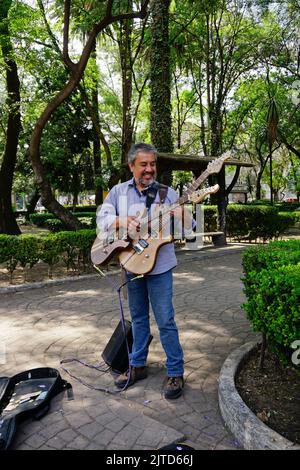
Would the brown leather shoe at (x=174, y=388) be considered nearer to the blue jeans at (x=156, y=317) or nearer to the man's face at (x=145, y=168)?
the blue jeans at (x=156, y=317)

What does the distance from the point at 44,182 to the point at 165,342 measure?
7.66 metres

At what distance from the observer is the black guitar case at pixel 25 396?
2.94m

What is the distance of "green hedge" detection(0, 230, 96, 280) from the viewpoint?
8.46 meters

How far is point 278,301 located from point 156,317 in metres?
1.12

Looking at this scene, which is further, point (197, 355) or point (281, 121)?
point (281, 121)

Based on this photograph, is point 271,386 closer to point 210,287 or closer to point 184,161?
point 210,287

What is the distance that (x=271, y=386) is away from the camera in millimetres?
3551

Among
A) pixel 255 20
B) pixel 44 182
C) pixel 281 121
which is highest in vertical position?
pixel 255 20

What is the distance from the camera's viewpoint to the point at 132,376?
152 inches

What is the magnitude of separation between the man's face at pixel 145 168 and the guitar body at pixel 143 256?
1.81 feet

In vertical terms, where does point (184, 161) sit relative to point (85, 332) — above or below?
above

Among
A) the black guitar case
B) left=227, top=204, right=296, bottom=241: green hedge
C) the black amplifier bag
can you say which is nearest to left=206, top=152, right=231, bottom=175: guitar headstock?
the black amplifier bag

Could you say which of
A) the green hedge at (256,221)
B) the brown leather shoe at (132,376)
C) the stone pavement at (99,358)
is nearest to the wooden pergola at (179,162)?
the green hedge at (256,221)

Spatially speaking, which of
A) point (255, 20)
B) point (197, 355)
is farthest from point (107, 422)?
point (255, 20)
